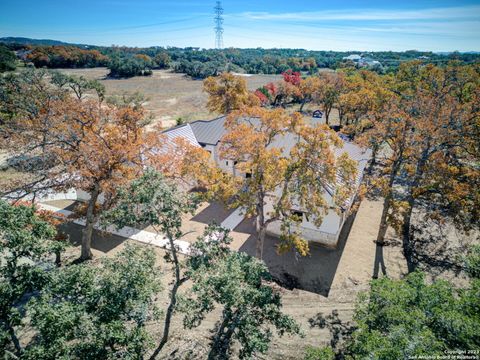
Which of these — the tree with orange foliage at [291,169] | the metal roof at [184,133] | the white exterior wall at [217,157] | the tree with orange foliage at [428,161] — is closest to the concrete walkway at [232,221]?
the tree with orange foliage at [291,169]

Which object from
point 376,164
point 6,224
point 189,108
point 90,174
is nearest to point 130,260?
point 6,224

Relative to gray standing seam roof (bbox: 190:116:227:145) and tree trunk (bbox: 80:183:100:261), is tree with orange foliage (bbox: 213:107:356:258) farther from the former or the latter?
gray standing seam roof (bbox: 190:116:227:145)

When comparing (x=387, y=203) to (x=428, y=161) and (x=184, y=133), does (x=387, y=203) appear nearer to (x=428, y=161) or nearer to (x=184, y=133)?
(x=428, y=161)

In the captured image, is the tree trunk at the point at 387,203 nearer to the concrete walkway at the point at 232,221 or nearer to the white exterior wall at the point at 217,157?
the concrete walkway at the point at 232,221

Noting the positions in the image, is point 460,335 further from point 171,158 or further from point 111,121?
point 111,121

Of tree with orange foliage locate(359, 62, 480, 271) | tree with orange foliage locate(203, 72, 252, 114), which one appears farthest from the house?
tree with orange foliage locate(203, 72, 252, 114)

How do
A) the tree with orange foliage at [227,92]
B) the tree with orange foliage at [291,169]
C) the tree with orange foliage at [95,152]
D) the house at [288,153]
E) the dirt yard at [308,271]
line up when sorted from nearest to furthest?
the dirt yard at [308,271]
the tree with orange foliage at [291,169]
the tree with orange foliage at [95,152]
the house at [288,153]
the tree with orange foliage at [227,92]
